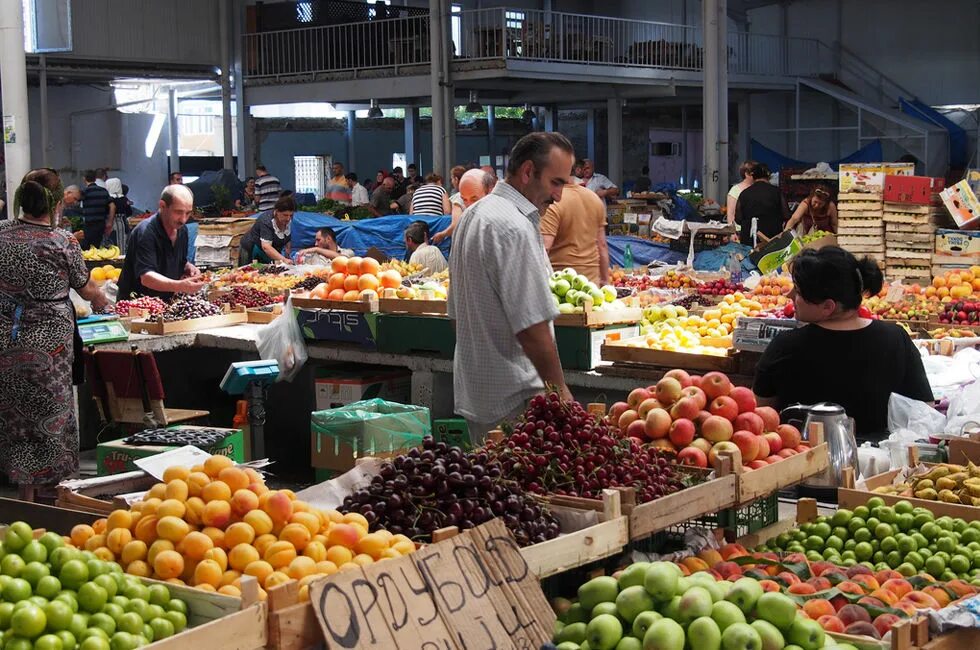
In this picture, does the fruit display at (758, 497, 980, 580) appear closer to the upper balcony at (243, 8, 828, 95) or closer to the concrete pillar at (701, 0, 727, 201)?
the concrete pillar at (701, 0, 727, 201)

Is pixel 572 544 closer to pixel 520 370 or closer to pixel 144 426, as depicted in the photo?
pixel 520 370

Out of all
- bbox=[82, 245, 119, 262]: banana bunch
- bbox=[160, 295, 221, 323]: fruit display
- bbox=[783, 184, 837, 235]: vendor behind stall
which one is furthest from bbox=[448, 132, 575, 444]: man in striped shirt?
bbox=[82, 245, 119, 262]: banana bunch

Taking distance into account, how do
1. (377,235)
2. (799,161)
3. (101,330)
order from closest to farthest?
(101,330) → (377,235) → (799,161)

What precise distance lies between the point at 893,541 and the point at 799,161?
23638mm

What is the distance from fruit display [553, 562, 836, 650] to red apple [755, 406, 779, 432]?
1.32m

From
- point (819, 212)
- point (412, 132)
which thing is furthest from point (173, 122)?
point (819, 212)

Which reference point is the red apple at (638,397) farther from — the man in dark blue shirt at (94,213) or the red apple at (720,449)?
the man in dark blue shirt at (94,213)

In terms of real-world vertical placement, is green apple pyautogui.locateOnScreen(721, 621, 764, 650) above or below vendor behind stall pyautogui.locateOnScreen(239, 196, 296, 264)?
below

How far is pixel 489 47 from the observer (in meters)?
21.0

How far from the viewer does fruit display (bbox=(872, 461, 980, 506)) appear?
3.97 meters

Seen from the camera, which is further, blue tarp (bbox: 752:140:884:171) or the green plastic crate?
blue tarp (bbox: 752:140:884:171)

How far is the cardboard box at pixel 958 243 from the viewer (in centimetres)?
930

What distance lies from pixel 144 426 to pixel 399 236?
789cm

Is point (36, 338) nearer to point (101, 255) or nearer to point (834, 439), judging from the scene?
point (834, 439)
